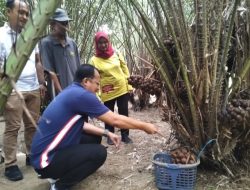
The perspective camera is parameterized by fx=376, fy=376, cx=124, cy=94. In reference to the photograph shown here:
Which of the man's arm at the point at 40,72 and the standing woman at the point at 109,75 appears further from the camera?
the standing woman at the point at 109,75

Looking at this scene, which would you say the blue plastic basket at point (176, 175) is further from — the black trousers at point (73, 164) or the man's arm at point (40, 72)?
the man's arm at point (40, 72)

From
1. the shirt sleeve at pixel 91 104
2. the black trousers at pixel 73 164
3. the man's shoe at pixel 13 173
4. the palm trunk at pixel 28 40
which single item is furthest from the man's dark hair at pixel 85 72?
the palm trunk at pixel 28 40

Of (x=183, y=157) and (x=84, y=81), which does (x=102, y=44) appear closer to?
(x=84, y=81)

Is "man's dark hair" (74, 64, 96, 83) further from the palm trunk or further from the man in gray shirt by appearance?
the palm trunk

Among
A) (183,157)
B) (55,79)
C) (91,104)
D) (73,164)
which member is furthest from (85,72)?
(183,157)

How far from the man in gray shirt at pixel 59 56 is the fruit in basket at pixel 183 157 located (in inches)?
58.5

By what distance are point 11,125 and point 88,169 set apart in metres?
0.87

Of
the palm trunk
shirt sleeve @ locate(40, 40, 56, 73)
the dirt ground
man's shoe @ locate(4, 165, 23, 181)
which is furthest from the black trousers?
the palm trunk

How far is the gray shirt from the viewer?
3.93 metres

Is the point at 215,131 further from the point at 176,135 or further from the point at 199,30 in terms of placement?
the point at 199,30

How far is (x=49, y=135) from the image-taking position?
3111 mm

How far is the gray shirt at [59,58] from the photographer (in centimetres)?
393

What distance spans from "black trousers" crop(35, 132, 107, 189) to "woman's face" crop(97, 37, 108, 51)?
1450mm

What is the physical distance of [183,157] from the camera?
3.17 meters
